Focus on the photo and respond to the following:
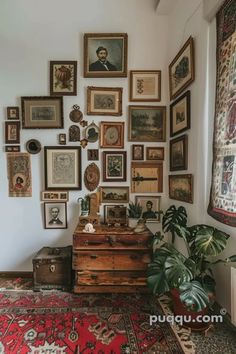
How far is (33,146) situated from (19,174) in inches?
15.0

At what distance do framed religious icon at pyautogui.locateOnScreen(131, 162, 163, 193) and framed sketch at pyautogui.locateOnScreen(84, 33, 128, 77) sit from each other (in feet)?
3.72

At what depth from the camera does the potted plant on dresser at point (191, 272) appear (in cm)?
162

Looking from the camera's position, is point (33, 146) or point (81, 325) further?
point (33, 146)

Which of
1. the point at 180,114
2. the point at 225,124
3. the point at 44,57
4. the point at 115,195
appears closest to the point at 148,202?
the point at 115,195

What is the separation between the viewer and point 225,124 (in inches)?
73.7

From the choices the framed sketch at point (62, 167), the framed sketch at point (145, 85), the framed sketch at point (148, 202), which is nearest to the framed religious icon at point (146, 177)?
the framed sketch at point (148, 202)

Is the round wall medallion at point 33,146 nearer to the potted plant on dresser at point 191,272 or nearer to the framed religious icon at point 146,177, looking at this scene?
the framed religious icon at point 146,177

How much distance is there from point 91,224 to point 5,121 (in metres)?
1.64

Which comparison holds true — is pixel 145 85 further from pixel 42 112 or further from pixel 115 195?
pixel 115 195

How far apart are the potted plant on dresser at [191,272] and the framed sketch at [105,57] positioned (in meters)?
2.01

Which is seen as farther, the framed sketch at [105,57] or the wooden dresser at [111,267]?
the framed sketch at [105,57]

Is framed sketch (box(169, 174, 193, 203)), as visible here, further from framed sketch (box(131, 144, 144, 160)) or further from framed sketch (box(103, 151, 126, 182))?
framed sketch (box(103, 151, 126, 182))

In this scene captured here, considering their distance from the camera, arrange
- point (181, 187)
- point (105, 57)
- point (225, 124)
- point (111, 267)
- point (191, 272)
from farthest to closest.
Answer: point (105, 57), point (181, 187), point (111, 267), point (225, 124), point (191, 272)

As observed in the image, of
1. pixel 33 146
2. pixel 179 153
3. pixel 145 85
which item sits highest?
pixel 145 85
